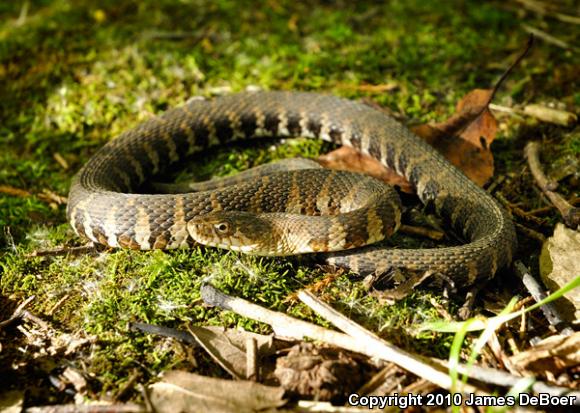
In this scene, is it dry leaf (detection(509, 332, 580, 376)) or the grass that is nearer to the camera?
dry leaf (detection(509, 332, 580, 376))

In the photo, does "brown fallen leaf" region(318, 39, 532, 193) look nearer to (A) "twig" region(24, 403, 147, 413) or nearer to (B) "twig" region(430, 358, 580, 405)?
(B) "twig" region(430, 358, 580, 405)

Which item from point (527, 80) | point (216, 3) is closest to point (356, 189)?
point (527, 80)

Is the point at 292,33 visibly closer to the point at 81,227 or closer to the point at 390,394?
the point at 81,227

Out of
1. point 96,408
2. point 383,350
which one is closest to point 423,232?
point 383,350

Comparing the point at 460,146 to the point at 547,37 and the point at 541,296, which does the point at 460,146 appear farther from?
the point at 547,37

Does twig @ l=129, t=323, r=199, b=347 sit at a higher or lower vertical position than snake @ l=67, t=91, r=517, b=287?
lower

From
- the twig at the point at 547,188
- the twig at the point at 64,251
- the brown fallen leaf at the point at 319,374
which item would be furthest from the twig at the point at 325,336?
the twig at the point at 547,188

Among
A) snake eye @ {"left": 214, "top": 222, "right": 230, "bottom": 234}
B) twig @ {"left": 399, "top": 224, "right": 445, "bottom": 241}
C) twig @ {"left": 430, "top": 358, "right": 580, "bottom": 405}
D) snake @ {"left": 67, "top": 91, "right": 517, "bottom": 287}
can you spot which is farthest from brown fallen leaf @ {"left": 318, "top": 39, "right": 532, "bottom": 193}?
twig @ {"left": 430, "top": 358, "right": 580, "bottom": 405}
